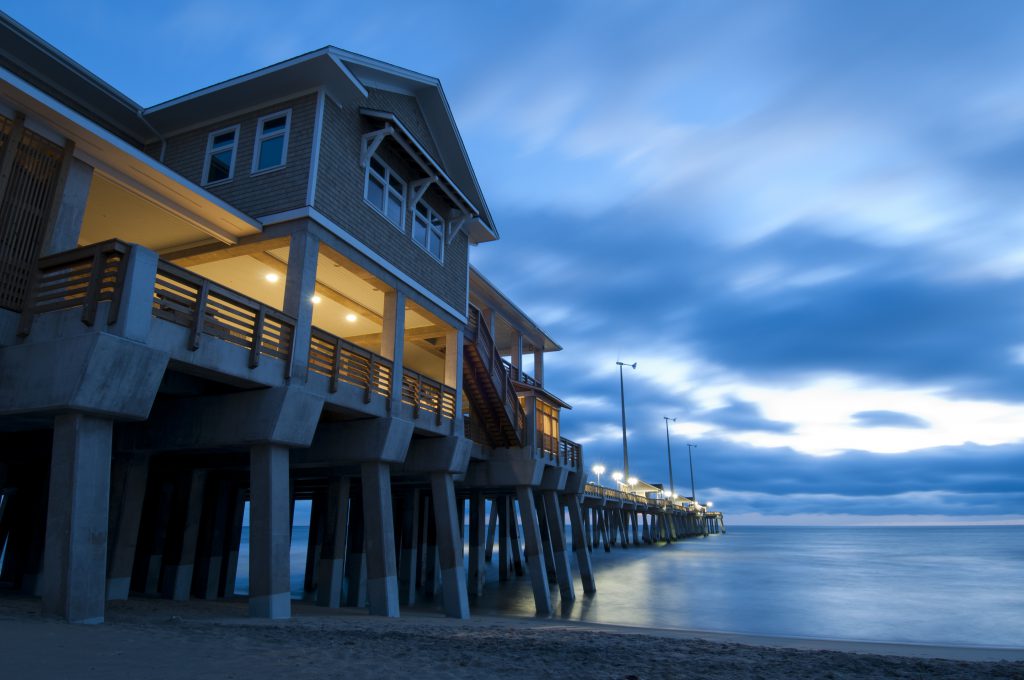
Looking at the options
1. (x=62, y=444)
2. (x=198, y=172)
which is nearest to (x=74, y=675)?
(x=62, y=444)

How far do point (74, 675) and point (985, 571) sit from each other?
6922cm

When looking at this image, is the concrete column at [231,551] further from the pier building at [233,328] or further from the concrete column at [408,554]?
the concrete column at [408,554]

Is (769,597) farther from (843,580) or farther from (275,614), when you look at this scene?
(275,614)

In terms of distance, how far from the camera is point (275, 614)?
11078mm

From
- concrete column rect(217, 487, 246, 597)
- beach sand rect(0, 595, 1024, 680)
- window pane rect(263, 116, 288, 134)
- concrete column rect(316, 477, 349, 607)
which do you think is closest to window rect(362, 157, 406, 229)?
window pane rect(263, 116, 288, 134)

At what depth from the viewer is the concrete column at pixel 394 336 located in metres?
15.7

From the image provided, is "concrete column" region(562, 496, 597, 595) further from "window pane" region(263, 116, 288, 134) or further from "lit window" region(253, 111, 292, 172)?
"window pane" region(263, 116, 288, 134)

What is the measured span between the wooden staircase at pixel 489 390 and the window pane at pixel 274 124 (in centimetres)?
863

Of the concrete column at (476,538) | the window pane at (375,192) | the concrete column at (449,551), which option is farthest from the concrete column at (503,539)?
the window pane at (375,192)

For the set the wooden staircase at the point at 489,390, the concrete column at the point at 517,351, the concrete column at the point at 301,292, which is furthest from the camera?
the concrete column at the point at 517,351

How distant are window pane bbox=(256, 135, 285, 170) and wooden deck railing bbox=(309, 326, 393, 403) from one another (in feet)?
14.7

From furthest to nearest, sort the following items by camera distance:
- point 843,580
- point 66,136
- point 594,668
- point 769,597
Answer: point 843,580
point 769,597
point 66,136
point 594,668

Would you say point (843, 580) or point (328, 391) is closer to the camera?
point (328, 391)

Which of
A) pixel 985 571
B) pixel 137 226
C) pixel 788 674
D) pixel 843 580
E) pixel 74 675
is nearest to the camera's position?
pixel 74 675
